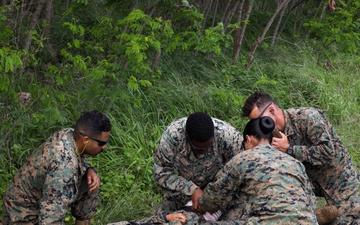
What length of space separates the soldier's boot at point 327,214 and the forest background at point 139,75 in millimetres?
1782

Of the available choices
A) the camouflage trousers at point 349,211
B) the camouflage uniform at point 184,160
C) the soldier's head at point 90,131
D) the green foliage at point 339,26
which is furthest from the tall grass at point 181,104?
the camouflage trousers at point 349,211

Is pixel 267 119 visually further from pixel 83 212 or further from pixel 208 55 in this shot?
pixel 208 55

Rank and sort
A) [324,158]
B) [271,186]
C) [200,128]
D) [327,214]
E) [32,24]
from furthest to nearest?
[32,24]
[327,214]
[324,158]
[200,128]
[271,186]

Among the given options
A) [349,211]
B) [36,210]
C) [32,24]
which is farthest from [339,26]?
[36,210]

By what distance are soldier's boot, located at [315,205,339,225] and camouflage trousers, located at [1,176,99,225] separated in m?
2.05

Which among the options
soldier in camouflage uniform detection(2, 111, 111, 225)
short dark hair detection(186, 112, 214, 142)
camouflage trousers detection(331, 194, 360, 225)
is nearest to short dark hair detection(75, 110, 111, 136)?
soldier in camouflage uniform detection(2, 111, 111, 225)

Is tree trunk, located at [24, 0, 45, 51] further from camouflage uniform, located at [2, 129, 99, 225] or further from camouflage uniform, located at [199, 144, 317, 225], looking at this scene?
camouflage uniform, located at [199, 144, 317, 225]

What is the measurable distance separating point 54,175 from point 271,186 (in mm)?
1518

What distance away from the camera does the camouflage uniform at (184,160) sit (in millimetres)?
4840

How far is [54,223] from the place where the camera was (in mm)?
3852

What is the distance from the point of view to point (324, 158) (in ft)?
15.7

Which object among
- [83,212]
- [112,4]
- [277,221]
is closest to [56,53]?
[112,4]

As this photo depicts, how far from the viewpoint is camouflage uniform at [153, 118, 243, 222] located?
4.84 metres

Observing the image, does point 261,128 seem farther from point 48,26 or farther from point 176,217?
point 48,26
